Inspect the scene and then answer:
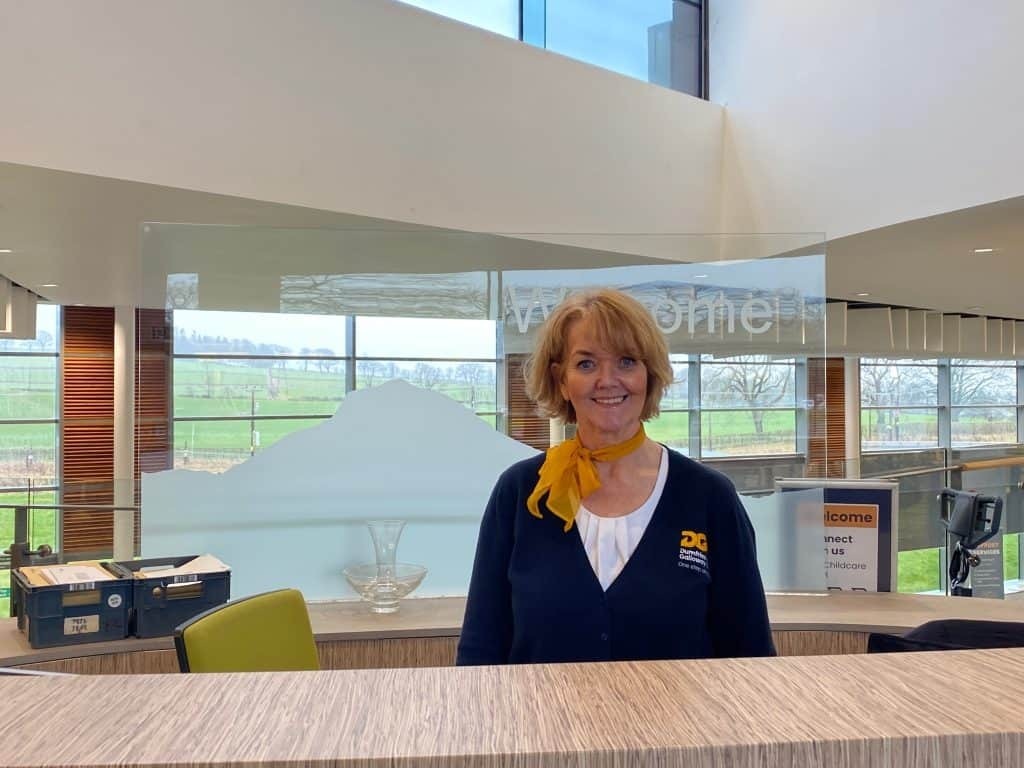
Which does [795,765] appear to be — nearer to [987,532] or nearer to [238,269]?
[238,269]

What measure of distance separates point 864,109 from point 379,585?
3.17 meters

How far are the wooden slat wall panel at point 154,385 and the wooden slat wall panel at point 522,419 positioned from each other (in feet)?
3.77

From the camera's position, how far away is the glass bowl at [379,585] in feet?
9.42

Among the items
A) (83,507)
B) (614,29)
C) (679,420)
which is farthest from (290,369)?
(614,29)

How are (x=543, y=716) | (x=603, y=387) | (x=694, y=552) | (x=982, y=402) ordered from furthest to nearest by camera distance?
1. (x=982, y=402)
2. (x=603, y=387)
3. (x=694, y=552)
4. (x=543, y=716)

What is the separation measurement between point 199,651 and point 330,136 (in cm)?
260

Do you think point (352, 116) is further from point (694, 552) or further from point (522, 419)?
point (694, 552)

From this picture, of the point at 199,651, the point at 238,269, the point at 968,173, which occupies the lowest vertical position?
the point at 199,651

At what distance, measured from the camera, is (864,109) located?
4008 mm

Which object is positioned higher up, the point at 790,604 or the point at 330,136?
the point at 330,136

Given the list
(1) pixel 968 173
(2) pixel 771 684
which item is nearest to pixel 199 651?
(2) pixel 771 684

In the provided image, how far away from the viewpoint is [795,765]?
64cm

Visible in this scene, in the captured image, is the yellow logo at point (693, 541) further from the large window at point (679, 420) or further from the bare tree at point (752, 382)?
the bare tree at point (752, 382)

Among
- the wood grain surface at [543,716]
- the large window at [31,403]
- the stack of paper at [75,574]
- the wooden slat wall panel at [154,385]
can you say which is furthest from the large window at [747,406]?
the large window at [31,403]
